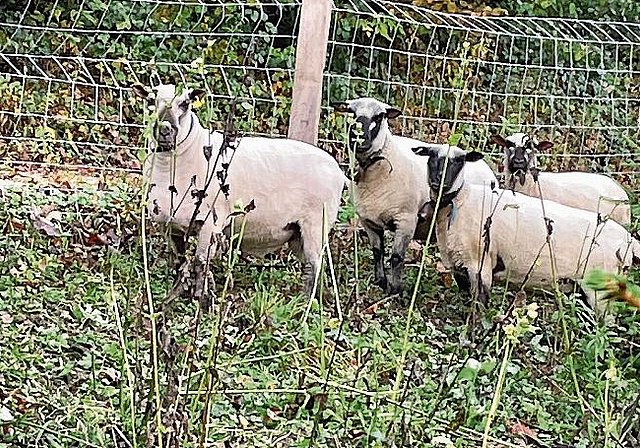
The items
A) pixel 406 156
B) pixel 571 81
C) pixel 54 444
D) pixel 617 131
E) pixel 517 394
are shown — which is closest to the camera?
pixel 54 444

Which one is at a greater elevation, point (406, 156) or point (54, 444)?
point (406, 156)

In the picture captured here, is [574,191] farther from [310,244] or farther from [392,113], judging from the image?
[310,244]

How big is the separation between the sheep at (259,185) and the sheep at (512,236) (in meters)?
0.69

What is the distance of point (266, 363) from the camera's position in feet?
13.5

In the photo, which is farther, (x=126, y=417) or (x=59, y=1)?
(x=59, y=1)

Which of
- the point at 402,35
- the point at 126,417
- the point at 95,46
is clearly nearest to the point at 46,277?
the point at 126,417

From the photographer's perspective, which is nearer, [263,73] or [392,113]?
[392,113]

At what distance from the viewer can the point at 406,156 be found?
667 cm

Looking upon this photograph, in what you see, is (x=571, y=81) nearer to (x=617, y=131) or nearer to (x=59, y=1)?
(x=617, y=131)

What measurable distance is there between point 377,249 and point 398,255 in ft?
0.86

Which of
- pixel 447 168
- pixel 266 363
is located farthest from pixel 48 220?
pixel 266 363

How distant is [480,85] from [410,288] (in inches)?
246

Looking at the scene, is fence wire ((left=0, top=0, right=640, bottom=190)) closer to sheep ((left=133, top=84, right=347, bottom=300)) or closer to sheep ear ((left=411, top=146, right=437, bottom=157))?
sheep ear ((left=411, top=146, right=437, bottom=157))

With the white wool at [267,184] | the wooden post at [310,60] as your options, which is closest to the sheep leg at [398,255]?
the white wool at [267,184]
